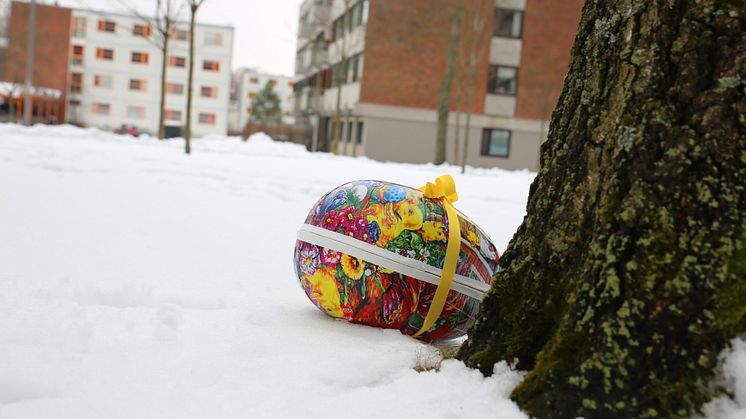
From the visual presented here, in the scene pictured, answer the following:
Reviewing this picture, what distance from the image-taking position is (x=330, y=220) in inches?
153

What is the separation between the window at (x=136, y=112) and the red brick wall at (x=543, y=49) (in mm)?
48283

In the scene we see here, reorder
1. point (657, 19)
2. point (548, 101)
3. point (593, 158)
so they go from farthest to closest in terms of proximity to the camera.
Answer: point (548, 101), point (593, 158), point (657, 19)

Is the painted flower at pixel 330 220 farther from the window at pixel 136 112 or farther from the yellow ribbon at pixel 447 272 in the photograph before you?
the window at pixel 136 112

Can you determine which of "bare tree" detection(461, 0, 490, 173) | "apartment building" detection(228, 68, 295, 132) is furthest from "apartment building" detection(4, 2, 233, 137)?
"apartment building" detection(228, 68, 295, 132)

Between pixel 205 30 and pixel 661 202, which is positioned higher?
pixel 205 30

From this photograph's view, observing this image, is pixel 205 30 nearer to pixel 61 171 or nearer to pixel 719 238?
pixel 61 171

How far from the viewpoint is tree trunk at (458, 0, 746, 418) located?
224 cm

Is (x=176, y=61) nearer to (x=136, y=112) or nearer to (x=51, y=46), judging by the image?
(x=136, y=112)

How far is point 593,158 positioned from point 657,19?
1.72 ft

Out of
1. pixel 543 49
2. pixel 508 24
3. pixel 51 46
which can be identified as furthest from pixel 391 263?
pixel 51 46

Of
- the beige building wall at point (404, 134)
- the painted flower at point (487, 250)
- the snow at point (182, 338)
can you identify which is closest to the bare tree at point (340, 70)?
the beige building wall at point (404, 134)

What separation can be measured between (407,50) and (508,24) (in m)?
6.02

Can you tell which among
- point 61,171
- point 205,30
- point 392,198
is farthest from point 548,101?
point 205,30

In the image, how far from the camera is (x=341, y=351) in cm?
335
